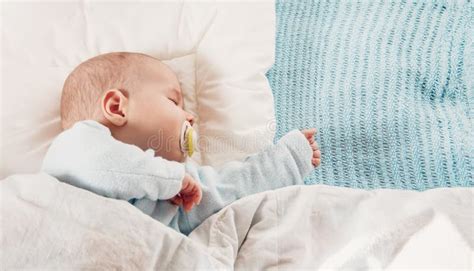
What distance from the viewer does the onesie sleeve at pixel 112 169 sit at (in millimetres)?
831

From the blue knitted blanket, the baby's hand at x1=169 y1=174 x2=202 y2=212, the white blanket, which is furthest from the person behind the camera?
the blue knitted blanket

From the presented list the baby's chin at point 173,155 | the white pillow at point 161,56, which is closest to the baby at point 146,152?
the baby's chin at point 173,155

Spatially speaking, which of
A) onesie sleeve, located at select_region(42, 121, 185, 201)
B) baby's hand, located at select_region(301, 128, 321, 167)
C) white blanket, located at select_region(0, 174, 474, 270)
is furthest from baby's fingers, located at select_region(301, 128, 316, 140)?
onesie sleeve, located at select_region(42, 121, 185, 201)

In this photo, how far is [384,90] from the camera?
1091mm

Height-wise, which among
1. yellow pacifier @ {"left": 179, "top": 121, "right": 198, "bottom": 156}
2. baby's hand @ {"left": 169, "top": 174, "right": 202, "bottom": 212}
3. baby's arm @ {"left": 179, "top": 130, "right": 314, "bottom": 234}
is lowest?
baby's arm @ {"left": 179, "top": 130, "right": 314, "bottom": 234}

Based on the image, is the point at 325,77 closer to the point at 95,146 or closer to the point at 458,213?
the point at 458,213

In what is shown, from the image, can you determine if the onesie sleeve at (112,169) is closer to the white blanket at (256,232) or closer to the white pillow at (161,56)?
the white blanket at (256,232)

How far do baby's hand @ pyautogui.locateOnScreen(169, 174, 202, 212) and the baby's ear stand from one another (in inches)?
6.2

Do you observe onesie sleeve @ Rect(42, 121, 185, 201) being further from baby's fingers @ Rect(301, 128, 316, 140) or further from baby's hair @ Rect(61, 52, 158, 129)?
baby's fingers @ Rect(301, 128, 316, 140)

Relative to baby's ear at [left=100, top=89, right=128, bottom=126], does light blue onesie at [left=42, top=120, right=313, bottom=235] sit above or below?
below

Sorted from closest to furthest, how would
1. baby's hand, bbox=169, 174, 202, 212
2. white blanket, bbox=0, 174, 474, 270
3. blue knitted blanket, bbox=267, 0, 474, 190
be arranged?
white blanket, bbox=0, 174, 474, 270, baby's hand, bbox=169, 174, 202, 212, blue knitted blanket, bbox=267, 0, 474, 190

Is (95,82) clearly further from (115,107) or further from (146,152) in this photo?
(146,152)

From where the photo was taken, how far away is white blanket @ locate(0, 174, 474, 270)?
2.52ft

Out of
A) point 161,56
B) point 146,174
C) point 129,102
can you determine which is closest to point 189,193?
point 146,174
